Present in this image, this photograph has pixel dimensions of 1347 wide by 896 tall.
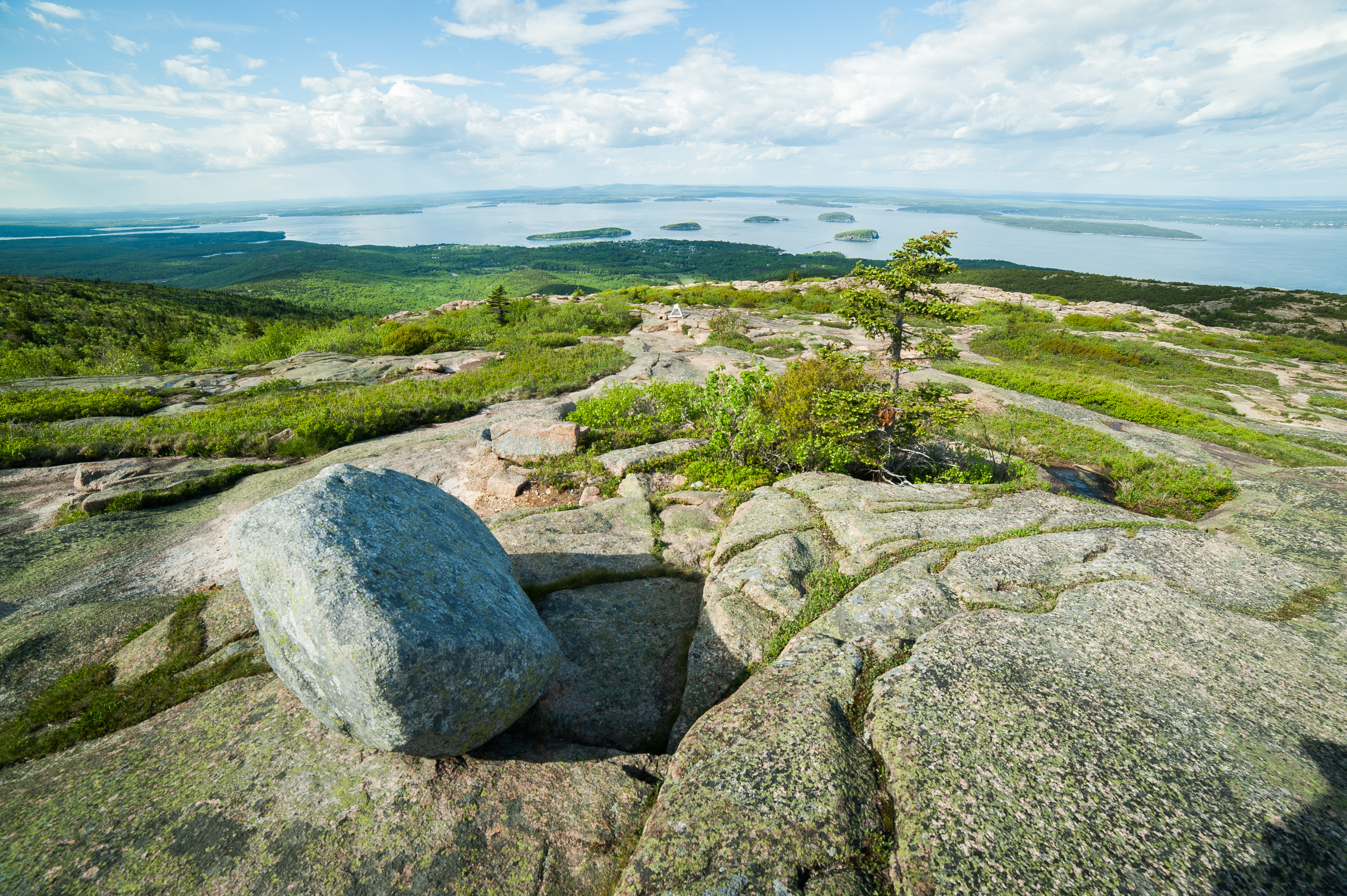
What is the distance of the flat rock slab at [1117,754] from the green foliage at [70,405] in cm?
2843

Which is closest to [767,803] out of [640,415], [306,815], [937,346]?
[306,815]

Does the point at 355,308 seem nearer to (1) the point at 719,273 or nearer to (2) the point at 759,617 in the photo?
(1) the point at 719,273

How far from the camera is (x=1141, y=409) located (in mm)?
22000

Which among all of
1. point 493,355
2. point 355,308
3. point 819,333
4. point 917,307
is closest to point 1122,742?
point 917,307

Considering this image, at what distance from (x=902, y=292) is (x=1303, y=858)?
10587 mm

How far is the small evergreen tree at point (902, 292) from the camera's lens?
11.3 meters

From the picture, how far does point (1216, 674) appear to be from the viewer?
5.42 meters

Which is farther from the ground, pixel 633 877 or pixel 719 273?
pixel 719 273

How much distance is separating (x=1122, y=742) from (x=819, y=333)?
3746cm

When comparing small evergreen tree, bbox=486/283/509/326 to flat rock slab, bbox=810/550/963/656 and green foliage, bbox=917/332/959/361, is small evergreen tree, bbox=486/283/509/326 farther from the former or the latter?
flat rock slab, bbox=810/550/963/656

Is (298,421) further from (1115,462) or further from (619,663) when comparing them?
(1115,462)

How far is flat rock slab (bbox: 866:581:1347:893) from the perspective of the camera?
367 cm

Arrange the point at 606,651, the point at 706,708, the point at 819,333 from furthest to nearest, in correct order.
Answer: the point at 819,333
the point at 606,651
the point at 706,708

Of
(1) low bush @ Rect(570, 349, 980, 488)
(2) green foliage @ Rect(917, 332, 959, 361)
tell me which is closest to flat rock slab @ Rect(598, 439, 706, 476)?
(1) low bush @ Rect(570, 349, 980, 488)
